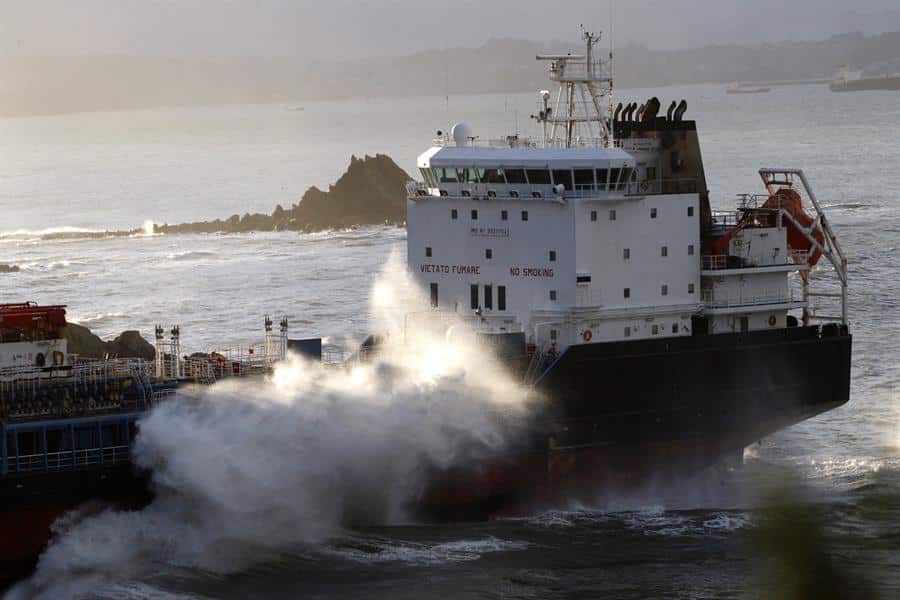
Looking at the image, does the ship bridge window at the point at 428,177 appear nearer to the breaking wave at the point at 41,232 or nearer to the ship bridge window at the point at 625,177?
the ship bridge window at the point at 625,177

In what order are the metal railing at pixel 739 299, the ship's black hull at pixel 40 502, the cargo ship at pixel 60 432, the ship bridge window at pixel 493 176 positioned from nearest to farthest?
1. the ship's black hull at pixel 40 502
2. the cargo ship at pixel 60 432
3. the ship bridge window at pixel 493 176
4. the metal railing at pixel 739 299

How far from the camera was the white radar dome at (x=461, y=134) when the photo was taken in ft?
108

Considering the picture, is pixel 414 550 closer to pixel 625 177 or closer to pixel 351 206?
pixel 625 177

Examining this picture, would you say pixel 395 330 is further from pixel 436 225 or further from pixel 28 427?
pixel 28 427

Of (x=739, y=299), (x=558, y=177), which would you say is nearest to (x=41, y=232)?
(x=739, y=299)

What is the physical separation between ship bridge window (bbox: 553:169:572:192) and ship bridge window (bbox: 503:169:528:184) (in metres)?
0.61

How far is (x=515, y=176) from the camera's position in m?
32.0

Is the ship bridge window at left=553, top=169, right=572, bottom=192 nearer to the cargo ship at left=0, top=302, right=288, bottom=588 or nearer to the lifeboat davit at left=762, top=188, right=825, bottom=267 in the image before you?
the lifeboat davit at left=762, top=188, right=825, bottom=267

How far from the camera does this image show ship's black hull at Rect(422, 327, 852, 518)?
1201 inches

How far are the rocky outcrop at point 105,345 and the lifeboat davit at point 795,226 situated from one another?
1886 centimetres

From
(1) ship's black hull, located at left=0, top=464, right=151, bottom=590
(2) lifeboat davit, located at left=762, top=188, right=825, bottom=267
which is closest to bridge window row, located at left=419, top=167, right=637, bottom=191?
(2) lifeboat davit, located at left=762, top=188, right=825, bottom=267

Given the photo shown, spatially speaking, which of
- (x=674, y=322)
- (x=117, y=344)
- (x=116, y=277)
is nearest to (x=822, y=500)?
(x=674, y=322)

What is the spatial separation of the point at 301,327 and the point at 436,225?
25.1 m

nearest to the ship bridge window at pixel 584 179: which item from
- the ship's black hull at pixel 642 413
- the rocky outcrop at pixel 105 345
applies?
the ship's black hull at pixel 642 413
